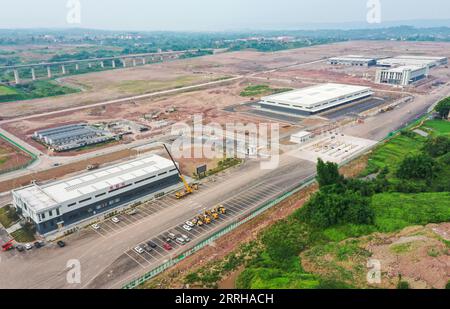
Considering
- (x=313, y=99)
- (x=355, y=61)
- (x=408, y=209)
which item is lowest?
(x=408, y=209)

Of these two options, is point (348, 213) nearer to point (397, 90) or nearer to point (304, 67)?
point (397, 90)

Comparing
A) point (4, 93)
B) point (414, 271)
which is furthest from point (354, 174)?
point (4, 93)

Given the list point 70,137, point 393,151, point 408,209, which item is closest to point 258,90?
point 393,151

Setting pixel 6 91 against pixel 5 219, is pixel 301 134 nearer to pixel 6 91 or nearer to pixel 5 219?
pixel 5 219

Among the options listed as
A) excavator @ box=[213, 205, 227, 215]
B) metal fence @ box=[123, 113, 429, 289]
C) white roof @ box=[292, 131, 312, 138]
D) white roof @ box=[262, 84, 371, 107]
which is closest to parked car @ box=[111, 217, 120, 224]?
metal fence @ box=[123, 113, 429, 289]

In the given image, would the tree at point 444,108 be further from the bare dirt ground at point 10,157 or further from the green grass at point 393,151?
the bare dirt ground at point 10,157

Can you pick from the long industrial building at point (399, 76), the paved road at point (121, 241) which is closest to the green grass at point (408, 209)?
the paved road at point (121, 241)

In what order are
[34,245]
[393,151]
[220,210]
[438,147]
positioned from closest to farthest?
[34,245]
[220,210]
[438,147]
[393,151]
